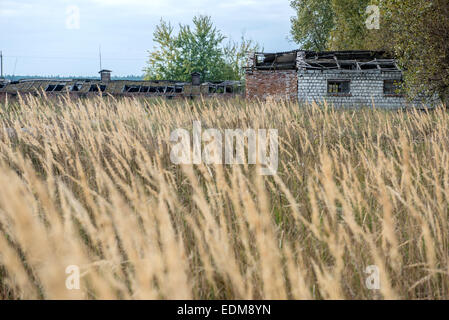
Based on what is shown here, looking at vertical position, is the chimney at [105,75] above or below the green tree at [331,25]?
below

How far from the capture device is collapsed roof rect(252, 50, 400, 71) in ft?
74.1

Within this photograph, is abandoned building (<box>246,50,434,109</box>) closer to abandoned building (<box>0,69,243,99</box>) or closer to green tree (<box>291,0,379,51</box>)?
green tree (<box>291,0,379,51</box>)

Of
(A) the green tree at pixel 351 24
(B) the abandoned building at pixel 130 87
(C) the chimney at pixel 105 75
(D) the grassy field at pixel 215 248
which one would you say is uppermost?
(A) the green tree at pixel 351 24

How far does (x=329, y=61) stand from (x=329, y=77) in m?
1.02

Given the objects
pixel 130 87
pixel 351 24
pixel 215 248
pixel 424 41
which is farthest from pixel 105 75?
pixel 215 248

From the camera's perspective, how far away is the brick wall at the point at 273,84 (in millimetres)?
23334

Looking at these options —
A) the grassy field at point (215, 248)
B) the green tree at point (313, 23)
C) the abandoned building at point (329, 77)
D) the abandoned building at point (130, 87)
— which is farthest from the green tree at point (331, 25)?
the grassy field at point (215, 248)

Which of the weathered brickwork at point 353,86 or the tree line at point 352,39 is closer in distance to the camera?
the tree line at point 352,39

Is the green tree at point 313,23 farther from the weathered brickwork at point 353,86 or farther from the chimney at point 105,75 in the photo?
the chimney at point 105,75

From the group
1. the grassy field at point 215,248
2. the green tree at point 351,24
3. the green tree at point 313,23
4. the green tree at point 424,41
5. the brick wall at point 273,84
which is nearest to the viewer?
the grassy field at point 215,248

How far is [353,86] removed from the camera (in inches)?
898

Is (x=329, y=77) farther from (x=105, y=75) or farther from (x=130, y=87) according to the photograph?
(x=105, y=75)
